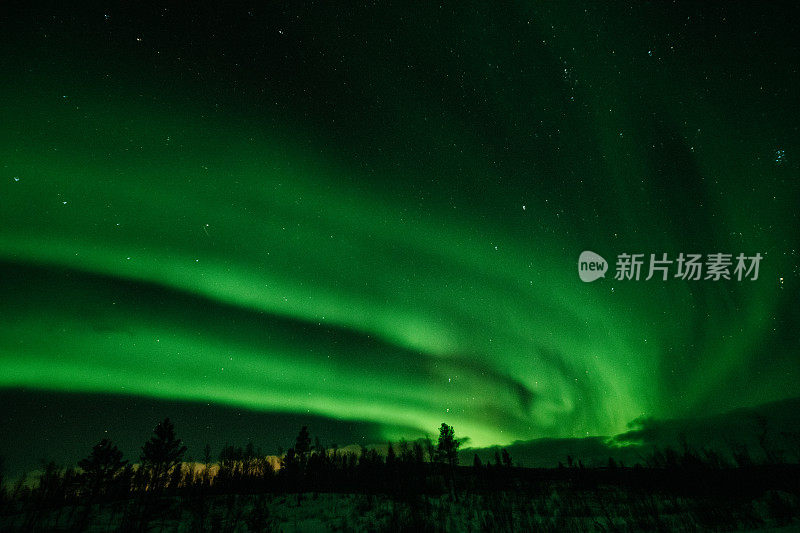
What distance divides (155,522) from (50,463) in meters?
77.7

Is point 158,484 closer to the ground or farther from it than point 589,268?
closer to the ground

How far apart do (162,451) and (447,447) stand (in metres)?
49.7

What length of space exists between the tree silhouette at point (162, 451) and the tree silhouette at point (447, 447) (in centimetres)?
4663

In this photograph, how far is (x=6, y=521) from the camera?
113ft

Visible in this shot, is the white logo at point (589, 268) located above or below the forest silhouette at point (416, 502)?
above

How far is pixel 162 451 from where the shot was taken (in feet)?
182

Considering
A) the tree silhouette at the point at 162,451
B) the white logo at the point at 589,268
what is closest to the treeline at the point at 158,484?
the tree silhouette at the point at 162,451

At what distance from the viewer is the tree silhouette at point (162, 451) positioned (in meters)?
54.7

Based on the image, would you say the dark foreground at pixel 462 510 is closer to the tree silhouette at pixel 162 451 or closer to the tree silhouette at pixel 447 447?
the tree silhouette at pixel 162 451

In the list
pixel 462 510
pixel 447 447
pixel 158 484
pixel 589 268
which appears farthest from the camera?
pixel 447 447

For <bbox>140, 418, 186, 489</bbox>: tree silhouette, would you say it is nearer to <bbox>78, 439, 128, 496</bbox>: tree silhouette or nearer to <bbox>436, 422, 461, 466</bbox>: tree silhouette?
<bbox>78, 439, 128, 496</bbox>: tree silhouette

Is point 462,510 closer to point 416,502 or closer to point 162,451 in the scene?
point 416,502

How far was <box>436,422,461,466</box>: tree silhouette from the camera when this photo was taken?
77.4 metres

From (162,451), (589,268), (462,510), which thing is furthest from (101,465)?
(589,268)
